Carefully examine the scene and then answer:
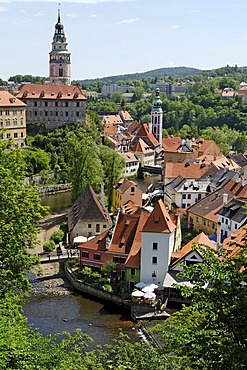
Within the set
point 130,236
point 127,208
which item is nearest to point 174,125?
point 127,208

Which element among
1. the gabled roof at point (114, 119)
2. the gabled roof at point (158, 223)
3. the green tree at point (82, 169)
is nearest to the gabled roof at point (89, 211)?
the green tree at point (82, 169)

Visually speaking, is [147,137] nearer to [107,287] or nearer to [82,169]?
Result: [82,169]

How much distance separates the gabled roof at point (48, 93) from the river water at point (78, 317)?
1976 inches

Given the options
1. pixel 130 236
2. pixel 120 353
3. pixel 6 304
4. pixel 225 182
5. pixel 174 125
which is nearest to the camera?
pixel 6 304

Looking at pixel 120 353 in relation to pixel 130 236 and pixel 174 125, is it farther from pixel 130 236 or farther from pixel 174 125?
pixel 174 125

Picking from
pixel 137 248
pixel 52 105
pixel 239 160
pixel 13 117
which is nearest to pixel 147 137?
pixel 52 105

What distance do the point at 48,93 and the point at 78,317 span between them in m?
53.6

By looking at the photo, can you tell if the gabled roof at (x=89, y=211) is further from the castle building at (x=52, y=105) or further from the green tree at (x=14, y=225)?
the castle building at (x=52, y=105)

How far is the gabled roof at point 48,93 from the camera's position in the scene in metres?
75.6

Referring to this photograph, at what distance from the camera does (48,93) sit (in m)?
76.0

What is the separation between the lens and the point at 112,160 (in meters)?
50.2

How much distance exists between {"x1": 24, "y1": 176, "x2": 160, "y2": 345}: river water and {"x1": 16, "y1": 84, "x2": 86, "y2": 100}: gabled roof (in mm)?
50185

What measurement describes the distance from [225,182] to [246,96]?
11863cm

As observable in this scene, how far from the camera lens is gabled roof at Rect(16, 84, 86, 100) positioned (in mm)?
75562
